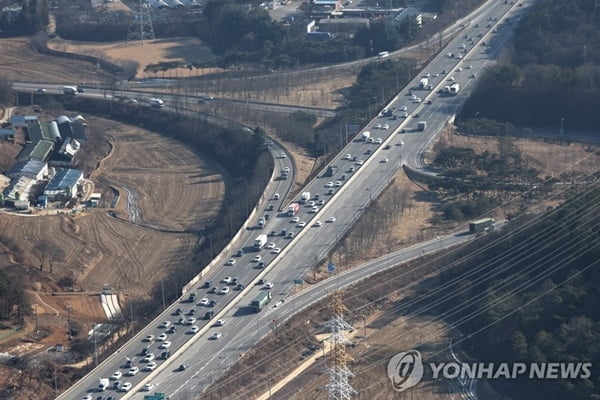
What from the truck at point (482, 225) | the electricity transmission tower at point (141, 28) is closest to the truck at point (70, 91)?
the electricity transmission tower at point (141, 28)

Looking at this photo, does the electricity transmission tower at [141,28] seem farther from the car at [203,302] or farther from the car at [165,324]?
the car at [165,324]

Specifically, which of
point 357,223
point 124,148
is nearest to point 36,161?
point 124,148

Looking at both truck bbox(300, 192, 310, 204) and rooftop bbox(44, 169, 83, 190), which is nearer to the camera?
truck bbox(300, 192, 310, 204)

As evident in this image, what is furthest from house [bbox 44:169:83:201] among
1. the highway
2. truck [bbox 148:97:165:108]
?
truck [bbox 148:97:165:108]

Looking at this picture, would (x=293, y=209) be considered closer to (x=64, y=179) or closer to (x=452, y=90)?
(x=64, y=179)

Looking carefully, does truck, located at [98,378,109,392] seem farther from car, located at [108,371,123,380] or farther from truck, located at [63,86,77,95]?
truck, located at [63,86,77,95]

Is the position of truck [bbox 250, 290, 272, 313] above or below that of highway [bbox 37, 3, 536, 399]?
above

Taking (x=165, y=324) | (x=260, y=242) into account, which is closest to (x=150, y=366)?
(x=165, y=324)
